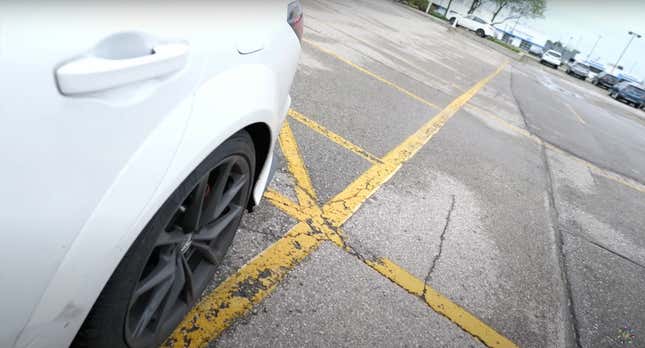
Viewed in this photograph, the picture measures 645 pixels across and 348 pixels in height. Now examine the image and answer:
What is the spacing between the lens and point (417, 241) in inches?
126

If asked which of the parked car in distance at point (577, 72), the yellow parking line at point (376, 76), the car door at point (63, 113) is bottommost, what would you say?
the parked car in distance at point (577, 72)

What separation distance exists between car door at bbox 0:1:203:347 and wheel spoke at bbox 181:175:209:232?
42 cm

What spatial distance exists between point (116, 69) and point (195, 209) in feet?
2.46

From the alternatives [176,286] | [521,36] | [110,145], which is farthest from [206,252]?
[521,36]

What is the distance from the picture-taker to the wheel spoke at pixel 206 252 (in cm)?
186

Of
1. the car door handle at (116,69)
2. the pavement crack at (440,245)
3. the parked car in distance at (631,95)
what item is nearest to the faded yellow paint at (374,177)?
the pavement crack at (440,245)

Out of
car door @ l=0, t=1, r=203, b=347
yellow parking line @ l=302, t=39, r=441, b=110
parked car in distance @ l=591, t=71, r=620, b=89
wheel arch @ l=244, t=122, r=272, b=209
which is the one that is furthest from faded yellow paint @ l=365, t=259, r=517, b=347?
parked car in distance @ l=591, t=71, r=620, b=89

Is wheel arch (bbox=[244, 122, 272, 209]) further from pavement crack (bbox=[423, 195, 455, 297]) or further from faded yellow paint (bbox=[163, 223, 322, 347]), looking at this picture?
pavement crack (bbox=[423, 195, 455, 297])

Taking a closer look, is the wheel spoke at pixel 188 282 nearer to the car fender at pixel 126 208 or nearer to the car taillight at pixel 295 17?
the car fender at pixel 126 208

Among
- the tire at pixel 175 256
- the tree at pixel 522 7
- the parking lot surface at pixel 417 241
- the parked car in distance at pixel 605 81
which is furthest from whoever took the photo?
the tree at pixel 522 7

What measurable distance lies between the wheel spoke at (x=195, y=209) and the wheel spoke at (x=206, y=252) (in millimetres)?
157

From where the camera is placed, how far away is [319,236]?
2.86 meters

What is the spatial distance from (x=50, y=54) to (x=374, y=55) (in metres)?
8.71

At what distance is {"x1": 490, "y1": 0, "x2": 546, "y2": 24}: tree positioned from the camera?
178ft
